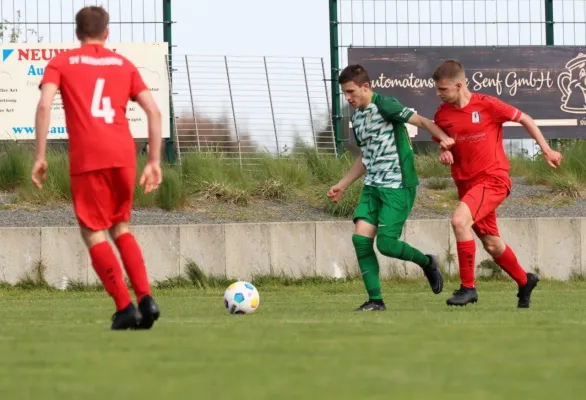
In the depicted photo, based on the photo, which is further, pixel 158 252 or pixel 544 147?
pixel 158 252

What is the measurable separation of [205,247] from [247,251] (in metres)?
0.57

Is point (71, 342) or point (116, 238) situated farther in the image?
point (116, 238)

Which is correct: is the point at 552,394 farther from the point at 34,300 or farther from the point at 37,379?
the point at 34,300

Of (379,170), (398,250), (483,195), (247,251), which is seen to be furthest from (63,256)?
(483,195)

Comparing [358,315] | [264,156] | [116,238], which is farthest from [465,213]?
[264,156]

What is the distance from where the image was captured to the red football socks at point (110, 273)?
7.36 meters

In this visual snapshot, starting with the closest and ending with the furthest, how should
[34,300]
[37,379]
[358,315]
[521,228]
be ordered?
[37,379] → [358,315] → [34,300] → [521,228]

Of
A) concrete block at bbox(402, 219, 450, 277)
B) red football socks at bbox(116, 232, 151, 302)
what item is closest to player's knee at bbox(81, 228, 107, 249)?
red football socks at bbox(116, 232, 151, 302)

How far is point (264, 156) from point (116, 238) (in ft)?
42.8

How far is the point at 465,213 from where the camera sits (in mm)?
10195

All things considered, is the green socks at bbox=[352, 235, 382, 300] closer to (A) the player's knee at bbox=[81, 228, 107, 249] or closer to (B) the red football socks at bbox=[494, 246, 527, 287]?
(B) the red football socks at bbox=[494, 246, 527, 287]

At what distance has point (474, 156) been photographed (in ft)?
34.1

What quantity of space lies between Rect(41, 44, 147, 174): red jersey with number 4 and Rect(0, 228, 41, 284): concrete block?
9.12 metres

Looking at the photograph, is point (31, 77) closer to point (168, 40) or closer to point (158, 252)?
point (168, 40)
